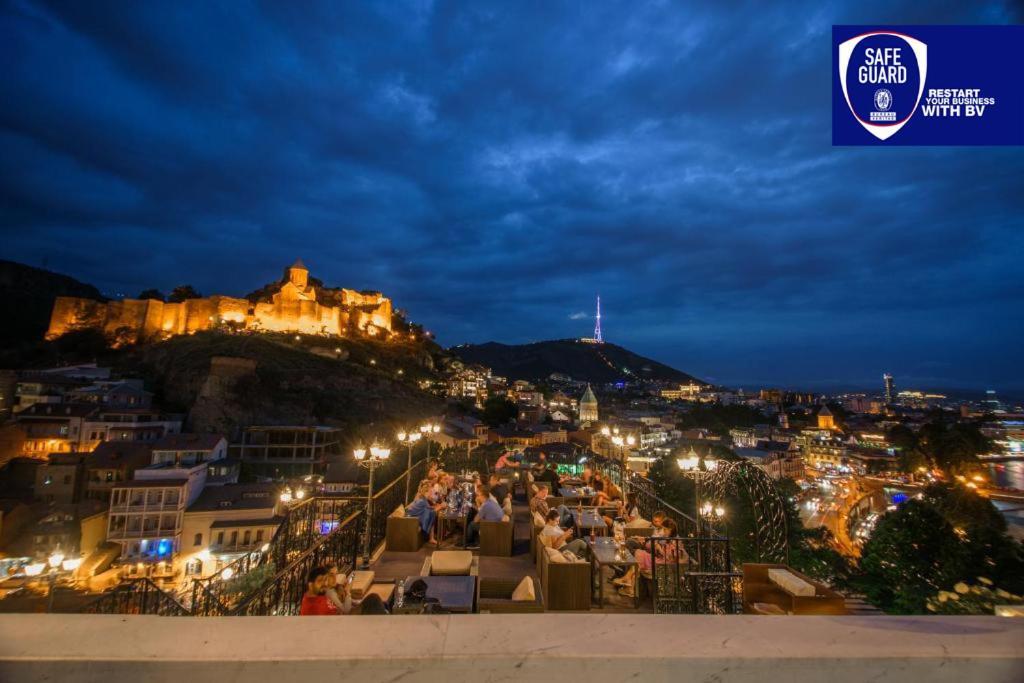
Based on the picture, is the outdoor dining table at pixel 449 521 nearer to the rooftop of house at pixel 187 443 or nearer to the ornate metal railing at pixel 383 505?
the ornate metal railing at pixel 383 505

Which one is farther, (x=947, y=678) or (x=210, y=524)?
(x=210, y=524)

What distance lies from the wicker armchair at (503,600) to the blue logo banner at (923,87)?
263 inches

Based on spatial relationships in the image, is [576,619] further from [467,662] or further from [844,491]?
[844,491]

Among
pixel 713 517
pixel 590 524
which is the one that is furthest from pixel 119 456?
pixel 713 517

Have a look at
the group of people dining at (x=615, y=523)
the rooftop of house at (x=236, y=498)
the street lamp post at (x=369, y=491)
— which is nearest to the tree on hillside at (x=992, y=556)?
the group of people dining at (x=615, y=523)

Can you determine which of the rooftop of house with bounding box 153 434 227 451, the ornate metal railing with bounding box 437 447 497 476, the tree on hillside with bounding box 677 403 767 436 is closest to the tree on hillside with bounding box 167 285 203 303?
the rooftop of house with bounding box 153 434 227 451

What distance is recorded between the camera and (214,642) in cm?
118

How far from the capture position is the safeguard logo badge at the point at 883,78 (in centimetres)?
544

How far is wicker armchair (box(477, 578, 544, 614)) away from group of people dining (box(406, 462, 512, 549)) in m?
1.39

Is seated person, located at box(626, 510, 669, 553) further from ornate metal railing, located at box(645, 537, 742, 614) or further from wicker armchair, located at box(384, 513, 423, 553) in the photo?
wicker armchair, located at box(384, 513, 423, 553)

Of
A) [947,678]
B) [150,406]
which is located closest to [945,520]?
[947,678]

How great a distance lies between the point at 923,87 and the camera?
546 centimetres

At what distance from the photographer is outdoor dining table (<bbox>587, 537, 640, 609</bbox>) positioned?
4.61m

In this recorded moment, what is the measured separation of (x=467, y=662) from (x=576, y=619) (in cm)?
39
